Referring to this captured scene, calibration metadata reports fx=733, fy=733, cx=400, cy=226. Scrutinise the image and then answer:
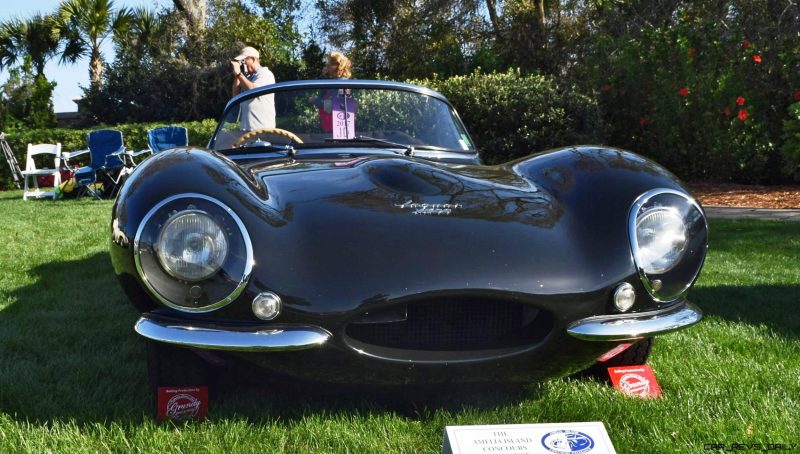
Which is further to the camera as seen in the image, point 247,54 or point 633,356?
point 247,54

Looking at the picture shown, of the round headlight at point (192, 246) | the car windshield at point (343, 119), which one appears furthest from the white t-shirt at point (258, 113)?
the round headlight at point (192, 246)

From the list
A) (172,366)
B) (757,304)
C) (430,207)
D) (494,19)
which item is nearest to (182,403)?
(172,366)

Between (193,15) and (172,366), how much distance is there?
21412 millimetres

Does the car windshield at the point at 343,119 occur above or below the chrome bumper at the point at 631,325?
above

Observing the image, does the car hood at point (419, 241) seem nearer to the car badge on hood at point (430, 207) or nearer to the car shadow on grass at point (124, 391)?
the car badge on hood at point (430, 207)

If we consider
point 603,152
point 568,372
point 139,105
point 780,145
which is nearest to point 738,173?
point 780,145

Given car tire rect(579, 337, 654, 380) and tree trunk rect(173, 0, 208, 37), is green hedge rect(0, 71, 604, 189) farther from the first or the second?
tree trunk rect(173, 0, 208, 37)

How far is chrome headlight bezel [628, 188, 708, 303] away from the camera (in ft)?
7.24

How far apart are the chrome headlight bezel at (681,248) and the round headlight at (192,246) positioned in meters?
1.22

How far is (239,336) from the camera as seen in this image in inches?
77.7

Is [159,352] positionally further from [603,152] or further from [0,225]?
[0,225]

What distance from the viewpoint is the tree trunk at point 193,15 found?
2164cm

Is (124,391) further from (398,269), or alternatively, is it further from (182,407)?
(398,269)

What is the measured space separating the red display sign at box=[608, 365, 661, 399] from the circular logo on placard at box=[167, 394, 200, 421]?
4.57 feet
